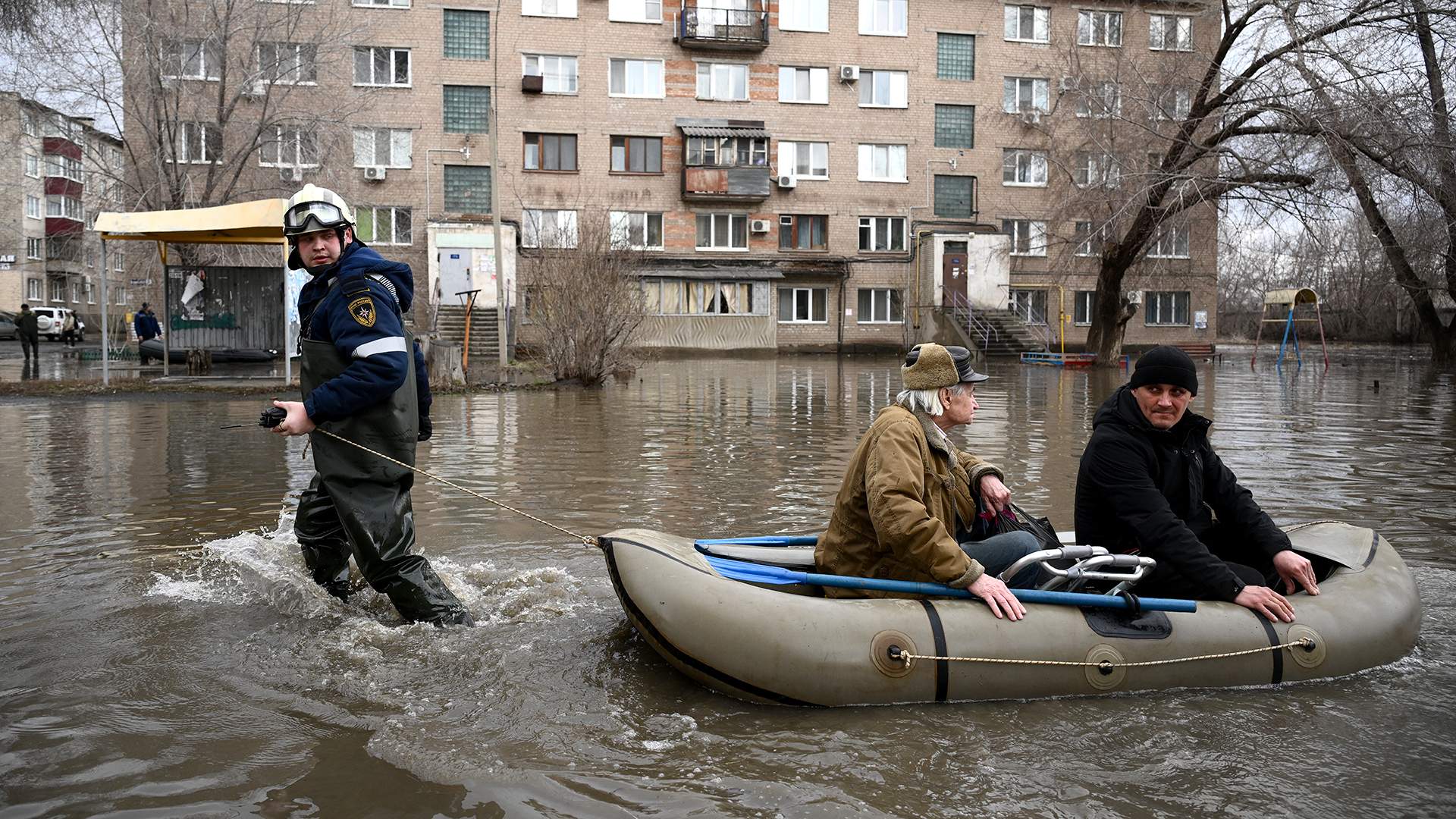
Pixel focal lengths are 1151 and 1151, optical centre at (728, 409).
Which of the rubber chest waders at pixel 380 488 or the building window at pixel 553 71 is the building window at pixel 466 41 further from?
the rubber chest waders at pixel 380 488

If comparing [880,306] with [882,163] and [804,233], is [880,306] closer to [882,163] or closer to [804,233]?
[804,233]

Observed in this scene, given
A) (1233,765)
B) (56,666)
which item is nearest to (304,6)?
(56,666)

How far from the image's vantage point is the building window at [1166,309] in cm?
4691

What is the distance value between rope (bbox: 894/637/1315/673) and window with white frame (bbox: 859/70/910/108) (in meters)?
41.1

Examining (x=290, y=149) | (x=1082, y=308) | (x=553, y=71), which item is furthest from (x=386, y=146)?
(x=1082, y=308)

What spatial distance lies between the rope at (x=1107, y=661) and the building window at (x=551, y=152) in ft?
129

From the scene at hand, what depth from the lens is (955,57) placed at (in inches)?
1761

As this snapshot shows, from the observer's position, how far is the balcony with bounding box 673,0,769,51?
42094mm

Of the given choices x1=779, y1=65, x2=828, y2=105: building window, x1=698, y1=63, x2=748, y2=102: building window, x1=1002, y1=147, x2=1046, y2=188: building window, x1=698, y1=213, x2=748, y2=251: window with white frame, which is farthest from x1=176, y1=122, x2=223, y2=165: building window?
x1=1002, y1=147, x2=1046, y2=188: building window

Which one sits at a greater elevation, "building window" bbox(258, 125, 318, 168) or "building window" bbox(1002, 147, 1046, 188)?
"building window" bbox(1002, 147, 1046, 188)

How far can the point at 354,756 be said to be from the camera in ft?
13.6

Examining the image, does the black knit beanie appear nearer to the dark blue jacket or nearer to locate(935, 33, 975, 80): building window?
the dark blue jacket

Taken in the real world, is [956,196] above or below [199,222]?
above

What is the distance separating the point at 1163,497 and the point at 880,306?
40447 millimetres
